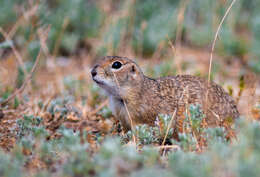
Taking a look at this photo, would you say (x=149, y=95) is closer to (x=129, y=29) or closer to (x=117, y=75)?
(x=117, y=75)

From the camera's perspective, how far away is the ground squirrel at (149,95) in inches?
154

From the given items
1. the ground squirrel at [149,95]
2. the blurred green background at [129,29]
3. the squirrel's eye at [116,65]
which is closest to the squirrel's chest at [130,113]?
the ground squirrel at [149,95]

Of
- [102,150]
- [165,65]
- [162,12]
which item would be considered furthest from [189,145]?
[162,12]

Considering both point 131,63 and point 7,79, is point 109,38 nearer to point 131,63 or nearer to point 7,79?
point 7,79

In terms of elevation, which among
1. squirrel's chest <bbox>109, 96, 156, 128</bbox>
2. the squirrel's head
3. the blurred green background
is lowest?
squirrel's chest <bbox>109, 96, 156, 128</bbox>

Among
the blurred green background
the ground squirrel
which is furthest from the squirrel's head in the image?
the blurred green background

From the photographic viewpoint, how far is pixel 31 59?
693cm

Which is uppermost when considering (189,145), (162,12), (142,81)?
(162,12)

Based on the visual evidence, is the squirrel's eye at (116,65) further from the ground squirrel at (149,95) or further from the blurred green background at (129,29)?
the blurred green background at (129,29)

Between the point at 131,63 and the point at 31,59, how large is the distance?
10.8 ft

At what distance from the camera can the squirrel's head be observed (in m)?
3.85

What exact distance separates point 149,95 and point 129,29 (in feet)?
12.2

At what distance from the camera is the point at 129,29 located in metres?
7.58

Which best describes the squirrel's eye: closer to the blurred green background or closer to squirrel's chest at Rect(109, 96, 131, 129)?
squirrel's chest at Rect(109, 96, 131, 129)
